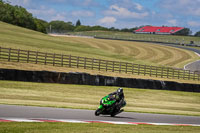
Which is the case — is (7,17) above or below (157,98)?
above

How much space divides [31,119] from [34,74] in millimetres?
16420

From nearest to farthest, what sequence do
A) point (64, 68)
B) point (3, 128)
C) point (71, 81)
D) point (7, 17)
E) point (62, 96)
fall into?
1. point (3, 128)
2. point (62, 96)
3. point (71, 81)
4. point (64, 68)
5. point (7, 17)

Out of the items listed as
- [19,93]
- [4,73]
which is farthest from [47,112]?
[4,73]

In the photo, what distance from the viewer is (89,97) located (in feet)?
85.1

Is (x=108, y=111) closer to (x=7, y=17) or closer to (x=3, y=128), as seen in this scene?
(x=3, y=128)

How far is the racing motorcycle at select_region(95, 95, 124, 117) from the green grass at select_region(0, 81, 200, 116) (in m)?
3.65

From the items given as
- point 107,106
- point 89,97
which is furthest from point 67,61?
point 107,106

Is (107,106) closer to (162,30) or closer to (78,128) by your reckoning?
(78,128)

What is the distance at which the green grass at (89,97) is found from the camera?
20.7 m

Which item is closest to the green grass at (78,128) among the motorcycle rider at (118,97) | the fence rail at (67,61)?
the motorcycle rider at (118,97)

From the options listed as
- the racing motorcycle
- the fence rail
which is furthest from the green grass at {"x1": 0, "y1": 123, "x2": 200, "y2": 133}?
the fence rail

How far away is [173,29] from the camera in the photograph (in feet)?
605

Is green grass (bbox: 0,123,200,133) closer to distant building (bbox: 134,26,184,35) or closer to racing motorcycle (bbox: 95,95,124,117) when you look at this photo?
racing motorcycle (bbox: 95,95,124,117)

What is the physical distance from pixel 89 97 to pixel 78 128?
14.8 meters
